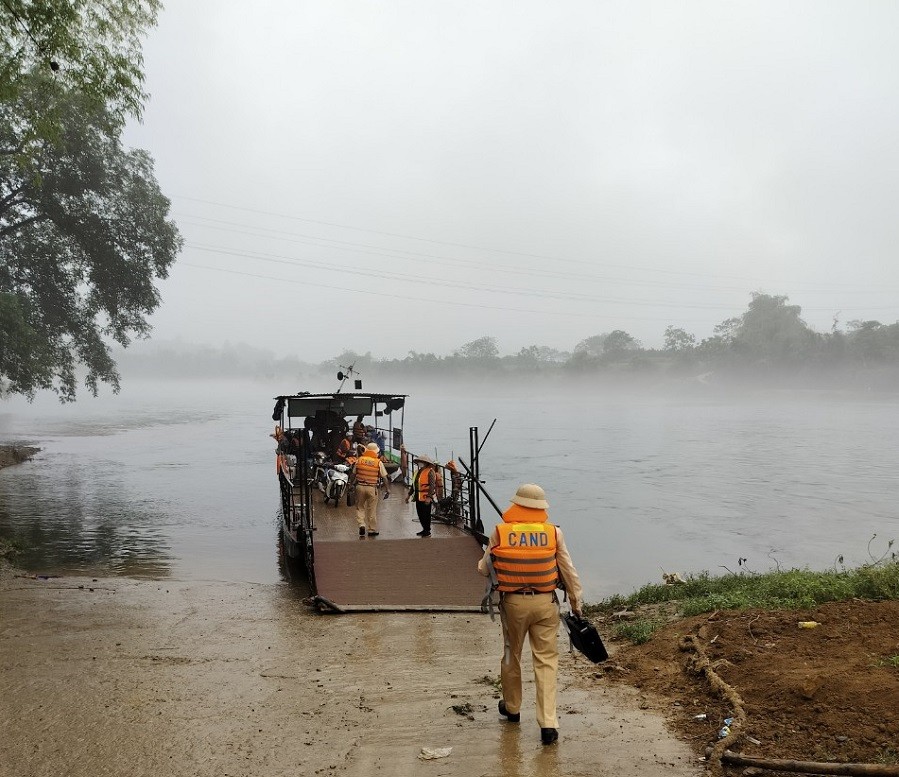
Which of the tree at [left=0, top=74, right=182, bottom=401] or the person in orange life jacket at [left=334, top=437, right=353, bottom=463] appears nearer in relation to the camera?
the person in orange life jacket at [left=334, top=437, right=353, bottom=463]

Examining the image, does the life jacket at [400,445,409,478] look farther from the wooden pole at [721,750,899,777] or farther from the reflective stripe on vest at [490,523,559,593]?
the wooden pole at [721,750,899,777]

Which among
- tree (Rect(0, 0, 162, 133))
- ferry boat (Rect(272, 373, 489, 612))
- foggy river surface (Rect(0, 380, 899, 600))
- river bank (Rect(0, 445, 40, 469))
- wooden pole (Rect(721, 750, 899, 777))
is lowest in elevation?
foggy river surface (Rect(0, 380, 899, 600))

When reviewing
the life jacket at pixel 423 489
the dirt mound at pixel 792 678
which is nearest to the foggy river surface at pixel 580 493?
the life jacket at pixel 423 489

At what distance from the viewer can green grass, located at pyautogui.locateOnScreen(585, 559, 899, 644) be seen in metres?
7.63

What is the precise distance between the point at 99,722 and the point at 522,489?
151 inches

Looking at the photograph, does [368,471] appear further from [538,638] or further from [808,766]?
[808,766]

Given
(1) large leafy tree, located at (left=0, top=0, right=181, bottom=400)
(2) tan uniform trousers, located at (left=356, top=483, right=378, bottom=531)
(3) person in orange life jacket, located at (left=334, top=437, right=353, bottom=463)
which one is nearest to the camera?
(2) tan uniform trousers, located at (left=356, top=483, right=378, bottom=531)

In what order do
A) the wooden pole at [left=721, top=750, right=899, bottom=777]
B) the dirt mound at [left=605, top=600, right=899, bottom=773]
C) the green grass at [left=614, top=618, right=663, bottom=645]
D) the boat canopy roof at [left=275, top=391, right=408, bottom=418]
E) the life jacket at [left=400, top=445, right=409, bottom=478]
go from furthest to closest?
the life jacket at [left=400, top=445, right=409, bottom=478], the boat canopy roof at [left=275, top=391, right=408, bottom=418], the green grass at [left=614, top=618, right=663, bottom=645], the dirt mound at [left=605, top=600, right=899, bottom=773], the wooden pole at [left=721, top=750, right=899, bottom=777]

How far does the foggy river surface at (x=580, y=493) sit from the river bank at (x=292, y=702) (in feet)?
20.3

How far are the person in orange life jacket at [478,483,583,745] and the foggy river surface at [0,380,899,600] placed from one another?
946 centimetres

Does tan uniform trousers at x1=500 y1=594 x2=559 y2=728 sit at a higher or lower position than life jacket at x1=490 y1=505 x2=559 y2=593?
lower

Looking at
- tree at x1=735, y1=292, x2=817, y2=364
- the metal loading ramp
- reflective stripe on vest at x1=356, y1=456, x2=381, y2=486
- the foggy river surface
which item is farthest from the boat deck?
tree at x1=735, y1=292, x2=817, y2=364

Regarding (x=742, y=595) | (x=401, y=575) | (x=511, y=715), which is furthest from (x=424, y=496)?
(x=511, y=715)

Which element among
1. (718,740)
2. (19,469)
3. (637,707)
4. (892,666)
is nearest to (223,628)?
(637,707)
